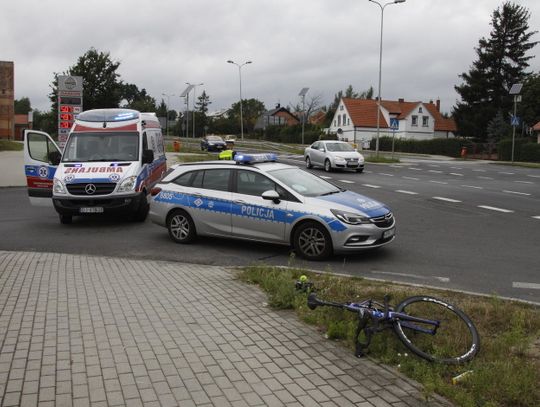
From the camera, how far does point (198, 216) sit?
10023 millimetres

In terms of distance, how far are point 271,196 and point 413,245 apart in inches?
115

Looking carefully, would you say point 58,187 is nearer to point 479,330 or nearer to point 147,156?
point 147,156

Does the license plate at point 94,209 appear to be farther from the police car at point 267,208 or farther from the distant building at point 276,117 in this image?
the distant building at point 276,117

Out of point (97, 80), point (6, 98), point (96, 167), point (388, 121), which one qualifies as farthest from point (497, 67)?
point (96, 167)

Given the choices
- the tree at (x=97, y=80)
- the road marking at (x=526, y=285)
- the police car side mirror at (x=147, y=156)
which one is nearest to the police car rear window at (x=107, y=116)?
the police car side mirror at (x=147, y=156)

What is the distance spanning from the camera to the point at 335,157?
28.5m

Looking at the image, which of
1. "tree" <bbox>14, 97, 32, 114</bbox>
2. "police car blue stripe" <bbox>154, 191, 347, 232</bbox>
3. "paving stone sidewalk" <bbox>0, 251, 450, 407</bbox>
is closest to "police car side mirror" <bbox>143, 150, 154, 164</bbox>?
"police car blue stripe" <bbox>154, 191, 347, 232</bbox>

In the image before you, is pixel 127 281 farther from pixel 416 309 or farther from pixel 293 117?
pixel 293 117

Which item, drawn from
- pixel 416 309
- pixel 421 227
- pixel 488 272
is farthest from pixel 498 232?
pixel 416 309

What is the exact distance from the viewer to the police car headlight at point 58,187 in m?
11.9

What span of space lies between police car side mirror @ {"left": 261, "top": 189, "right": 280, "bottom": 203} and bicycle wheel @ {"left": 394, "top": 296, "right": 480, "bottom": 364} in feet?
13.9

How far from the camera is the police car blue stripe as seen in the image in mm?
8852

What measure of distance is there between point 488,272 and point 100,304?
5308mm

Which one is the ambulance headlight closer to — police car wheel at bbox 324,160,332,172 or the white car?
the white car
